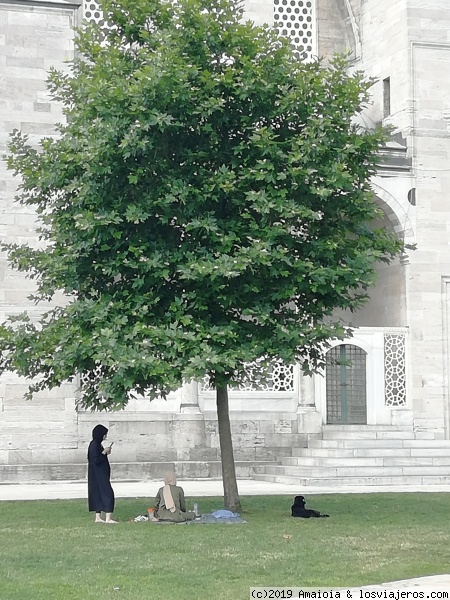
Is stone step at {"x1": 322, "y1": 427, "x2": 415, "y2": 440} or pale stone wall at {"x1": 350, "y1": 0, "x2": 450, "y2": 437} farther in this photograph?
pale stone wall at {"x1": 350, "y1": 0, "x2": 450, "y2": 437}

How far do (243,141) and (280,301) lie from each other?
90.4 inches

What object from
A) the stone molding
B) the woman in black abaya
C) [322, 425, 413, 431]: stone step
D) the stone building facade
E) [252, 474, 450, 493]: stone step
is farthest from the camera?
the stone molding

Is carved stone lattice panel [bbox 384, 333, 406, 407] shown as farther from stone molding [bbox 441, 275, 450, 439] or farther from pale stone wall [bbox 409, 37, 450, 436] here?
stone molding [bbox 441, 275, 450, 439]

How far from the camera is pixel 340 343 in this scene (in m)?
27.0

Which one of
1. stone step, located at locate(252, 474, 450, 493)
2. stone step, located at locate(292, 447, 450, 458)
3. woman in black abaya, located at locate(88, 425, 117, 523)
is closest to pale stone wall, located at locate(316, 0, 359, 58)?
stone step, located at locate(292, 447, 450, 458)

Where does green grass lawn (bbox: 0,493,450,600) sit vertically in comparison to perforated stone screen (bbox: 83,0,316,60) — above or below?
below

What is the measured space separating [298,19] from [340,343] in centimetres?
814

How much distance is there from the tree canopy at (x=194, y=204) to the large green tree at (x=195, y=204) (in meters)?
0.03

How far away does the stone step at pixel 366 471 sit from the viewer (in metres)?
23.1

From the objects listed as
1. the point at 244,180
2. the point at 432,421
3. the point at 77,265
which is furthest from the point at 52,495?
the point at 432,421

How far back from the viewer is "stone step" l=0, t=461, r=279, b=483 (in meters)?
23.8

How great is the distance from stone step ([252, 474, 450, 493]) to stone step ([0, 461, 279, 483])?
1.76m

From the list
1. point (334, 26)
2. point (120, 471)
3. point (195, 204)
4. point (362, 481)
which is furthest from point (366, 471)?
point (334, 26)

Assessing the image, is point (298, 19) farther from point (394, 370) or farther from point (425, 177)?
point (394, 370)
